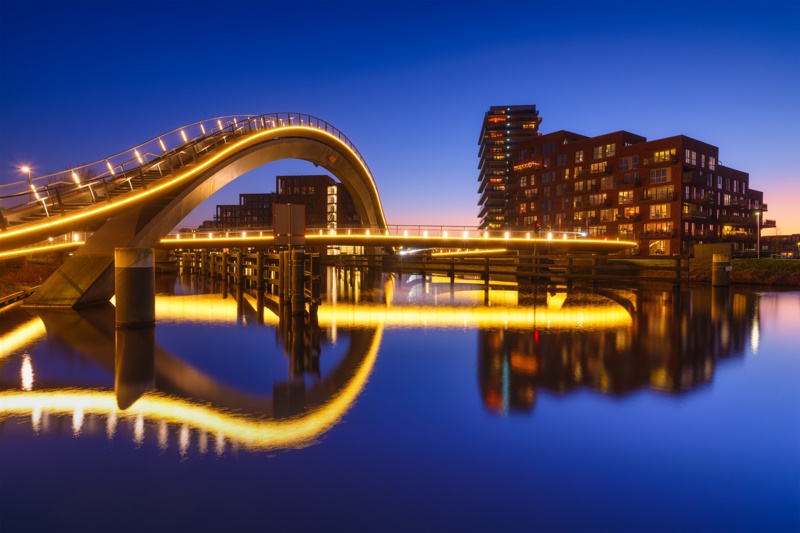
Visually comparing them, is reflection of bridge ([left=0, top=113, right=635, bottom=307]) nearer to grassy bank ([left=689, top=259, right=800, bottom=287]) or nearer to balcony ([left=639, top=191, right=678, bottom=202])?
grassy bank ([left=689, top=259, right=800, bottom=287])

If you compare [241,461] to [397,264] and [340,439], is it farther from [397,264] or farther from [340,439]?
[397,264]

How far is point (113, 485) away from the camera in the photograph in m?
4.51

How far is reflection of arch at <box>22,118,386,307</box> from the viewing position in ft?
57.7

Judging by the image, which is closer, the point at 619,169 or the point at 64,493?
the point at 64,493

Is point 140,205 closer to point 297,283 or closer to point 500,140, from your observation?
point 297,283

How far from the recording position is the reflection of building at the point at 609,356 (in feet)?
25.7

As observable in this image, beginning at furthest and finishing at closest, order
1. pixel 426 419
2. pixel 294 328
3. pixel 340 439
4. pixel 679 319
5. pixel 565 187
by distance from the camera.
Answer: pixel 565 187, pixel 679 319, pixel 294 328, pixel 426 419, pixel 340 439

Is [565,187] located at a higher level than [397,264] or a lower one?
higher

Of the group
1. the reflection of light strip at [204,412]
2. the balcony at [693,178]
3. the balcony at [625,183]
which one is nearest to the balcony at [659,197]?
the balcony at [625,183]

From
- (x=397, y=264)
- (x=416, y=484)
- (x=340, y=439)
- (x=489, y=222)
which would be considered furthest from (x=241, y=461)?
(x=489, y=222)

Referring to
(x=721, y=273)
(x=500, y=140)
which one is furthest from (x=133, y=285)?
(x=500, y=140)

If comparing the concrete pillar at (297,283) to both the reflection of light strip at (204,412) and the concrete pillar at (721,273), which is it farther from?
the concrete pillar at (721,273)

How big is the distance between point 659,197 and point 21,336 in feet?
226

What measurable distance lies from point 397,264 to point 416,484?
4627 cm
